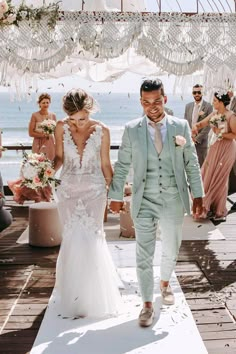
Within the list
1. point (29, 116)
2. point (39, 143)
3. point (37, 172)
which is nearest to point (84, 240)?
point (37, 172)

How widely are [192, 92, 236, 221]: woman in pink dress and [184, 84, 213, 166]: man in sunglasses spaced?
116 cm

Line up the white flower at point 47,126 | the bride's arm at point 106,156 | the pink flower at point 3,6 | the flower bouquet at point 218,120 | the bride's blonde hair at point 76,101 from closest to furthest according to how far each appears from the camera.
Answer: the bride's blonde hair at point 76,101 → the bride's arm at point 106,156 → the pink flower at point 3,6 → the flower bouquet at point 218,120 → the white flower at point 47,126

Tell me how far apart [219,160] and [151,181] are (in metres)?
3.46

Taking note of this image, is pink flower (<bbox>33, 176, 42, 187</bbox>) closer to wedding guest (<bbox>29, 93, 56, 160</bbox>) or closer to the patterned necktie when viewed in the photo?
the patterned necktie

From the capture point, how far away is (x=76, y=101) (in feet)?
11.8

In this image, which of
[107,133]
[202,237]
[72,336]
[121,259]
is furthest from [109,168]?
[202,237]

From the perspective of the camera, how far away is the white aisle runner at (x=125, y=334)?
317cm

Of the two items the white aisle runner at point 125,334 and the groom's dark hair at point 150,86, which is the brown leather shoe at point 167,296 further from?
the groom's dark hair at point 150,86

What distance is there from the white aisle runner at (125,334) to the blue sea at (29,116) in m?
14.4

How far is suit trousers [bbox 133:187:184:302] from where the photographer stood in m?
3.49

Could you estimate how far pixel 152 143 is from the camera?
348 cm

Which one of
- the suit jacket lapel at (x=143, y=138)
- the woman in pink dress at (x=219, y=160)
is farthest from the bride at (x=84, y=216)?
the woman in pink dress at (x=219, y=160)

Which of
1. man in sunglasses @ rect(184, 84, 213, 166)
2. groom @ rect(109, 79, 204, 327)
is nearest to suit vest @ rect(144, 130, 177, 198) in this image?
groom @ rect(109, 79, 204, 327)

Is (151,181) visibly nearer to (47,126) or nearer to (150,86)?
(150,86)
